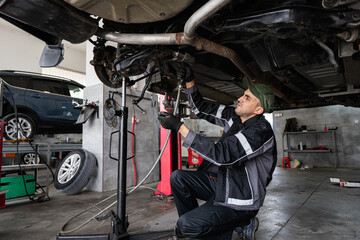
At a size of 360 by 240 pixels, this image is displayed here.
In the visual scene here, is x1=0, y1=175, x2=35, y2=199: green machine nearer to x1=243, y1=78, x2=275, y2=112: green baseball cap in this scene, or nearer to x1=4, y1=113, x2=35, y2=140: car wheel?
x1=4, y1=113, x2=35, y2=140: car wheel

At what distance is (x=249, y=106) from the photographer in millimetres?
1297

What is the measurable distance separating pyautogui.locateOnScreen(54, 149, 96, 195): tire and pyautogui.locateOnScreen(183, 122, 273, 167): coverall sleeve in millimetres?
2187

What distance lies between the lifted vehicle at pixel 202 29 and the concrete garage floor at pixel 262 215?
113cm

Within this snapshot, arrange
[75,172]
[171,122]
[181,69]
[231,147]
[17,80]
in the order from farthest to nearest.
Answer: [17,80] < [75,172] < [181,69] < [171,122] < [231,147]

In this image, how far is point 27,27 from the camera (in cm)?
111

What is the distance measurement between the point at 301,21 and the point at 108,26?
949 millimetres

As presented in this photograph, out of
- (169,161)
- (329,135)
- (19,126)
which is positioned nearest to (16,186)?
(19,126)

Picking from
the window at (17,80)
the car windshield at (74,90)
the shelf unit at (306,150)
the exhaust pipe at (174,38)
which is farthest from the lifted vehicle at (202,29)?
the shelf unit at (306,150)

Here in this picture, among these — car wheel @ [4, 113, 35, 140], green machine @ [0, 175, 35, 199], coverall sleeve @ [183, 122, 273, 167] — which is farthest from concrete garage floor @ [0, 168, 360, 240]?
car wheel @ [4, 113, 35, 140]

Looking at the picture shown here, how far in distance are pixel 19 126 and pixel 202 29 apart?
11.8 feet

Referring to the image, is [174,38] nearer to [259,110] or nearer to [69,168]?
[259,110]

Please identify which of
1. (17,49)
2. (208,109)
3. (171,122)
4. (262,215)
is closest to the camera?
(171,122)

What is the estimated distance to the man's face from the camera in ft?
4.24

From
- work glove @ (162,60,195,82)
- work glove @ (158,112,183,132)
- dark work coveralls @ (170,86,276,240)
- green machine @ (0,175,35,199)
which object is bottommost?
green machine @ (0,175,35,199)
